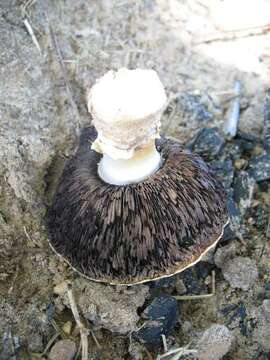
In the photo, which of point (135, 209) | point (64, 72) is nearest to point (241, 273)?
point (135, 209)

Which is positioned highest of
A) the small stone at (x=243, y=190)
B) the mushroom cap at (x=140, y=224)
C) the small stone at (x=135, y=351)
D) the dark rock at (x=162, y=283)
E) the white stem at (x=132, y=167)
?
the white stem at (x=132, y=167)

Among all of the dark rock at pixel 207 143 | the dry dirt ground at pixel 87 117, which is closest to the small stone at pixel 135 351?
the dry dirt ground at pixel 87 117

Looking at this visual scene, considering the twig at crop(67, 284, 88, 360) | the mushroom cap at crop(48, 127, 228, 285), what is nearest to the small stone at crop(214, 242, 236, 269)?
the mushroom cap at crop(48, 127, 228, 285)

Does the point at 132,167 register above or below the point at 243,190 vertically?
above

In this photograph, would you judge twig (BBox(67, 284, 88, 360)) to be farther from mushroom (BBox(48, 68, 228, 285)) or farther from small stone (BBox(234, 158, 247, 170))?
small stone (BBox(234, 158, 247, 170))

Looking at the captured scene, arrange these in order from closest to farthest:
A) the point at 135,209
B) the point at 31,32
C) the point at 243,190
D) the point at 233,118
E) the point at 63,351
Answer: the point at 135,209, the point at 63,351, the point at 243,190, the point at 31,32, the point at 233,118

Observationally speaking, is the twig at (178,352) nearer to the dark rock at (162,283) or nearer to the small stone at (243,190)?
the dark rock at (162,283)

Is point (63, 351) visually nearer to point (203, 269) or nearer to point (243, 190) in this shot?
point (203, 269)
